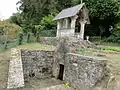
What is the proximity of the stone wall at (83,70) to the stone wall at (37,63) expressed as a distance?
314cm

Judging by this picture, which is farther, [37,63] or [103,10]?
[103,10]

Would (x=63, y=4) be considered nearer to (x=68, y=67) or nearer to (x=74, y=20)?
(x=74, y=20)

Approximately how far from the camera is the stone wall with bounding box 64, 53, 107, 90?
11.2 m

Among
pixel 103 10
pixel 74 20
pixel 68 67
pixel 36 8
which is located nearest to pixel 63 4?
pixel 36 8

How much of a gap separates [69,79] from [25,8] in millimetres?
27072

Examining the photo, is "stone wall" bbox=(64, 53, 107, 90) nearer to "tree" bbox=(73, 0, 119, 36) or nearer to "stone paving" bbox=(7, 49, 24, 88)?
"stone paving" bbox=(7, 49, 24, 88)

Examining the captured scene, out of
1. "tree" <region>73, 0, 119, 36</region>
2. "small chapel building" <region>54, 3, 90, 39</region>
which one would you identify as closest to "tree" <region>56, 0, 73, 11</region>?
"tree" <region>73, 0, 119, 36</region>

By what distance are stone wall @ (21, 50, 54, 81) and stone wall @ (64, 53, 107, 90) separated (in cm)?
314

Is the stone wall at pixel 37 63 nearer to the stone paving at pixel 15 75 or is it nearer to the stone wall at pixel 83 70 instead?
the stone paving at pixel 15 75

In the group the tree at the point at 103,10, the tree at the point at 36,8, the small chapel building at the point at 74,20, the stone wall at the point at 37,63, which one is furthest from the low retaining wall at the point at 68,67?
the tree at the point at 36,8

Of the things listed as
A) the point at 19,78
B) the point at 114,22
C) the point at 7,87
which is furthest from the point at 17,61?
the point at 114,22

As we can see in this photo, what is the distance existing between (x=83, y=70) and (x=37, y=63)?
6.08m

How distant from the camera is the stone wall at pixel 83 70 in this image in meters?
11.2

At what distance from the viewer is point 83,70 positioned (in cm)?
1252
